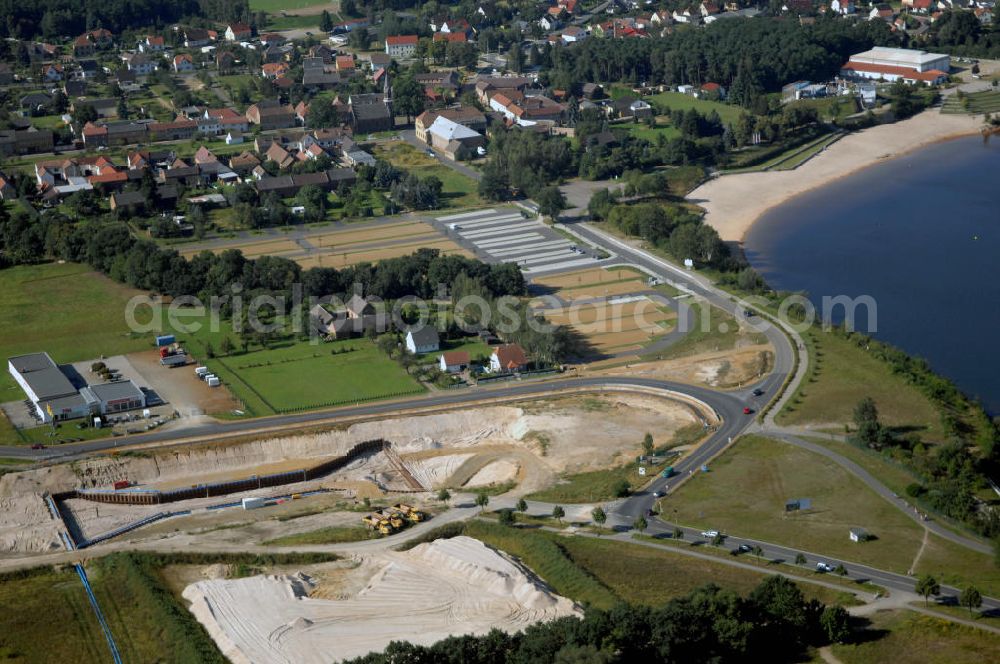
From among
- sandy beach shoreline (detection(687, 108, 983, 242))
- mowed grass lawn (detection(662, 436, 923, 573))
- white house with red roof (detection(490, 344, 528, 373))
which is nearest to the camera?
mowed grass lawn (detection(662, 436, 923, 573))

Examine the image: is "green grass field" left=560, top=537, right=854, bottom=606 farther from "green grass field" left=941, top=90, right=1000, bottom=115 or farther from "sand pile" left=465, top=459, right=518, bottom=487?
"green grass field" left=941, top=90, right=1000, bottom=115

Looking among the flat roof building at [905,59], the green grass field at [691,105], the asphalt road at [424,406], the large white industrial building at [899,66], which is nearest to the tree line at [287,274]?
the asphalt road at [424,406]

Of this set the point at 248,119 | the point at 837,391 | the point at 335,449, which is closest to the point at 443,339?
the point at 335,449

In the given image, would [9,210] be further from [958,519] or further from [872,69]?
[872,69]

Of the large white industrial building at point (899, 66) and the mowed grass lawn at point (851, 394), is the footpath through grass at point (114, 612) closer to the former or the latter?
the mowed grass lawn at point (851, 394)

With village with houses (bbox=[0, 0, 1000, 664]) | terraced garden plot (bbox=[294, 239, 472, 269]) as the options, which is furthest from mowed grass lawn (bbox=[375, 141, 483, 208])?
terraced garden plot (bbox=[294, 239, 472, 269])

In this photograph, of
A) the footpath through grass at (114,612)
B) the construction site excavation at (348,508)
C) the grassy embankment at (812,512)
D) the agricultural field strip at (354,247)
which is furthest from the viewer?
the agricultural field strip at (354,247)
